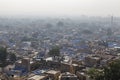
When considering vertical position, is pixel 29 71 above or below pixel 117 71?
below

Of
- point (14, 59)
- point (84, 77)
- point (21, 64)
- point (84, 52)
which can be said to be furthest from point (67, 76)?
point (84, 52)

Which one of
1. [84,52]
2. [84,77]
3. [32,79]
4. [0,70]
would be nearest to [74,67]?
[84,77]

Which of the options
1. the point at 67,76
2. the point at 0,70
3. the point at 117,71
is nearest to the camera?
the point at 117,71

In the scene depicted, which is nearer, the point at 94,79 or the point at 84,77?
the point at 94,79

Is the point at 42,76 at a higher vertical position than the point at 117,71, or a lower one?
lower

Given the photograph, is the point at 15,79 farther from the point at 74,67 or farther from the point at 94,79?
the point at 94,79

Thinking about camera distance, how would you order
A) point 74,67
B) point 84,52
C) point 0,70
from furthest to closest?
point 84,52, point 0,70, point 74,67

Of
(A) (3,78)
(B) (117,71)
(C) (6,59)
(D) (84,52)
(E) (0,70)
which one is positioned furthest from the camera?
(D) (84,52)

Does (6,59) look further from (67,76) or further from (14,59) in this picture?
(67,76)

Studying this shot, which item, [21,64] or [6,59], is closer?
[21,64]
